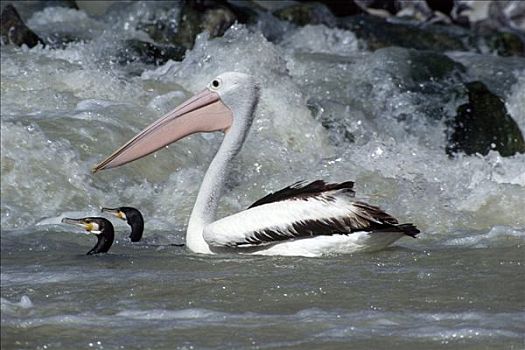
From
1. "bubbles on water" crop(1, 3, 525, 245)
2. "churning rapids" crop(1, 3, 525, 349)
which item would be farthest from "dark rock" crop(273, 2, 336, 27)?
"bubbles on water" crop(1, 3, 525, 245)

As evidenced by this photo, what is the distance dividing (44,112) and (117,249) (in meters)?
2.90

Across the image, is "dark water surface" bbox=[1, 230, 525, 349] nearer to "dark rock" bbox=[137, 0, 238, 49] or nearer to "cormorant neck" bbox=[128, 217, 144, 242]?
"cormorant neck" bbox=[128, 217, 144, 242]

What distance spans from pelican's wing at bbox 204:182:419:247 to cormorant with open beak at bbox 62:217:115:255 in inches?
19.6

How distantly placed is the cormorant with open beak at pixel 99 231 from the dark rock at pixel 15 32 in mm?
5158

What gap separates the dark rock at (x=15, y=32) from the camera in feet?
36.8

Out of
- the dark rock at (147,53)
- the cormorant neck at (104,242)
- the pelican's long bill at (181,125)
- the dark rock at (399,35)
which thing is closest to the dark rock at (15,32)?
the dark rock at (147,53)

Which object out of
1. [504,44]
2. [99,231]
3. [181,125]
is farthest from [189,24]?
[99,231]

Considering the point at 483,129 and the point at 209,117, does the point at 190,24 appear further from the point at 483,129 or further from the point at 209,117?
the point at 209,117

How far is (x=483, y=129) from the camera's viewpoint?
11500mm

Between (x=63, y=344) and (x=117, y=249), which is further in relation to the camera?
(x=117, y=249)

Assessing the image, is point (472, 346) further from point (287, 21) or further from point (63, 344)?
point (287, 21)

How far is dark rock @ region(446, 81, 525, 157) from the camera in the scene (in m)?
11.4

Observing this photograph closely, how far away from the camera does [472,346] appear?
4410 mm

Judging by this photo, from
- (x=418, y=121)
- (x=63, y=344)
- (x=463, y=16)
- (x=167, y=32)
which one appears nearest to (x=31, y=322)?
(x=63, y=344)
